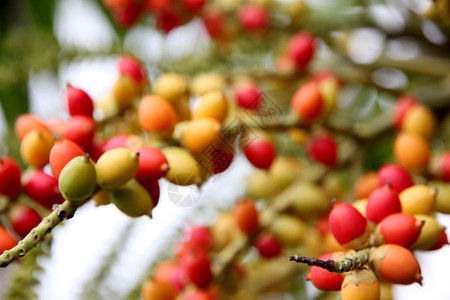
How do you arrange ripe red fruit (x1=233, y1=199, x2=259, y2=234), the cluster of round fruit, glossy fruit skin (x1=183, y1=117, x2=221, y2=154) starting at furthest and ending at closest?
the cluster of round fruit
ripe red fruit (x1=233, y1=199, x2=259, y2=234)
glossy fruit skin (x1=183, y1=117, x2=221, y2=154)

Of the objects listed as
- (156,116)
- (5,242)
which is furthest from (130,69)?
(5,242)

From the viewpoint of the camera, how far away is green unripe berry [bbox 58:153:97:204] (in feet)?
0.96

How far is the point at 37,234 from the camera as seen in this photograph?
28 centimetres

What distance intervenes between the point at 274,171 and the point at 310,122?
0.07 m

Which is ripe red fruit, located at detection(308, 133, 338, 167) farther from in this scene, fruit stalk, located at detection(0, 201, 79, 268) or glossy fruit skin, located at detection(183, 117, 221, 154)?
fruit stalk, located at detection(0, 201, 79, 268)

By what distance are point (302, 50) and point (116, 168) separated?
31 cm

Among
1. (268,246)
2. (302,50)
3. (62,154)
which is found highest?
(62,154)

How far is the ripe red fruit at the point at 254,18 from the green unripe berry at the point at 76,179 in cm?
38

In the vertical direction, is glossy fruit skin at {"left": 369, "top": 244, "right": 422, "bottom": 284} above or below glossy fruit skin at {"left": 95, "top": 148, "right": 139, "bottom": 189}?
below

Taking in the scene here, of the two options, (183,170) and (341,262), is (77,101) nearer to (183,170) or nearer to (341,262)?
(183,170)

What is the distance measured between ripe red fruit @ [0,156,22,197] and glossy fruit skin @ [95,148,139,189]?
0.08m

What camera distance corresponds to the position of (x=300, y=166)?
60 cm

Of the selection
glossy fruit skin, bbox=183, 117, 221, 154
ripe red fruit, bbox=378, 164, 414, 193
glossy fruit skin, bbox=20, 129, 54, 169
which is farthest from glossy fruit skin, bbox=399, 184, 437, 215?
glossy fruit skin, bbox=20, 129, 54, 169

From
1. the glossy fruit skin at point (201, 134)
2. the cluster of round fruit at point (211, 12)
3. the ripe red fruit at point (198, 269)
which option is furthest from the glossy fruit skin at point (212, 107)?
the cluster of round fruit at point (211, 12)
